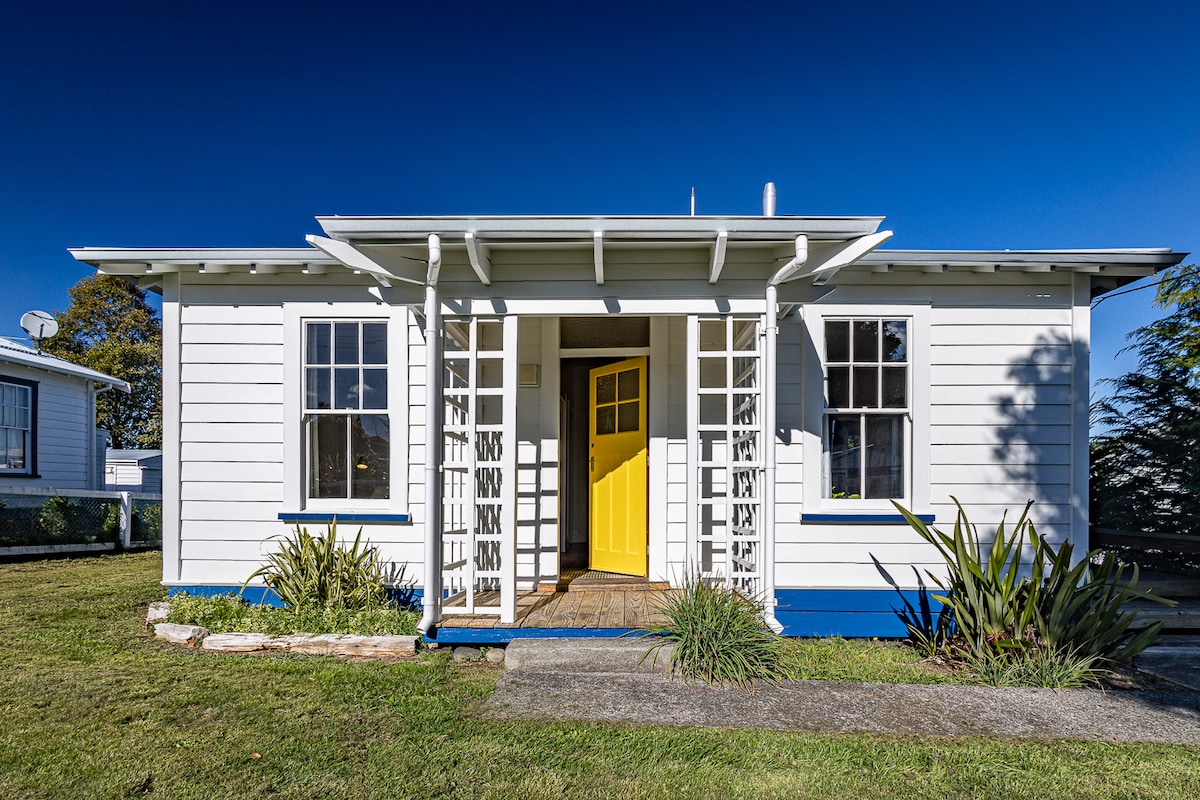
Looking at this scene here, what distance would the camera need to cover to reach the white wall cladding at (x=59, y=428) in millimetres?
10375

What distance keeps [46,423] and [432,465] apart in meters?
10.7

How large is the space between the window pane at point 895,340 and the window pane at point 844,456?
1.90 ft

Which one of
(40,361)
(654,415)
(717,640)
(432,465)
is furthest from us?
(40,361)

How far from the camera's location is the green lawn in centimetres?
250

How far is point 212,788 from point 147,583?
17.9 ft

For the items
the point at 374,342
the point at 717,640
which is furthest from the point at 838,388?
the point at 374,342

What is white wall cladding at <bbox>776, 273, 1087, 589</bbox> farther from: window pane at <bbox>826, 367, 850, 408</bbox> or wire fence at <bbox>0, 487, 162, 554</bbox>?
wire fence at <bbox>0, 487, 162, 554</bbox>

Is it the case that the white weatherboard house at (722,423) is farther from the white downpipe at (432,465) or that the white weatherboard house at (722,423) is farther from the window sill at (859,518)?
the white downpipe at (432,465)

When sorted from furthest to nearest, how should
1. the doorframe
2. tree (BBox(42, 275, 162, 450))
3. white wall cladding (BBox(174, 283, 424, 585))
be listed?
tree (BBox(42, 275, 162, 450)) → the doorframe → white wall cladding (BBox(174, 283, 424, 585))

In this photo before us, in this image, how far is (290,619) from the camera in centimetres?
444

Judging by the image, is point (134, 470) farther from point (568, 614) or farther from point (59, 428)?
point (568, 614)

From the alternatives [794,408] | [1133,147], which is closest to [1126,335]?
[1133,147]

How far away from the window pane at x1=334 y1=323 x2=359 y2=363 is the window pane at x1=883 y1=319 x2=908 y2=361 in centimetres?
439

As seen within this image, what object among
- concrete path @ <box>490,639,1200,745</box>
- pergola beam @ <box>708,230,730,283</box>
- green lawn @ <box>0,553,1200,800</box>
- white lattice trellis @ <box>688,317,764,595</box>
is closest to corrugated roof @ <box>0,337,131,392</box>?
green lawn @ <box>0,553,1200,800</box>
